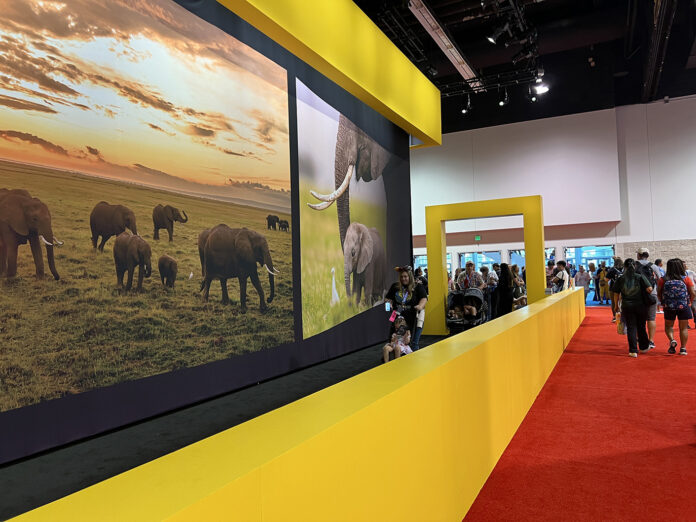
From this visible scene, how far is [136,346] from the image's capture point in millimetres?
4758

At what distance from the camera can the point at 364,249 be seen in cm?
948

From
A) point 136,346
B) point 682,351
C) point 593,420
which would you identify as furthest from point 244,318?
point 682,351

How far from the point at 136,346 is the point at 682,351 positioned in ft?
26.0

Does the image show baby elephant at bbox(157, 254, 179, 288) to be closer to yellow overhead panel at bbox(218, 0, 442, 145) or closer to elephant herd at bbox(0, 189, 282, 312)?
elephant herd at bbox(0, 189, 282, 312)

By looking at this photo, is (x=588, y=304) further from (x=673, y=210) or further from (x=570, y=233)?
(x=673, y=210)

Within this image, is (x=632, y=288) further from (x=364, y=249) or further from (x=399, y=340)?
(x=364, y=249)

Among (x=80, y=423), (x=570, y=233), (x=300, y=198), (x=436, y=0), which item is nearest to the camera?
(x=80, y=423)

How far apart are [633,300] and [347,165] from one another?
17.3 ft

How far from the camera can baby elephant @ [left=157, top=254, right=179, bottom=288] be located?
16.8 feet

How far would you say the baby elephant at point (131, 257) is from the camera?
4.71 metres

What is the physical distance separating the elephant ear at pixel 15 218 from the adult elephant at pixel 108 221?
58cm

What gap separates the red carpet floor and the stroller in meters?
4.56

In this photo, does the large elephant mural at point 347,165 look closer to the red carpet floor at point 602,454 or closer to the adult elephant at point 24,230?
the adult elephant at point 24,230

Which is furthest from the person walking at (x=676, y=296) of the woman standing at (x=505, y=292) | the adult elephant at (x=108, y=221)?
the adult elephant at (x=108, y=221)
